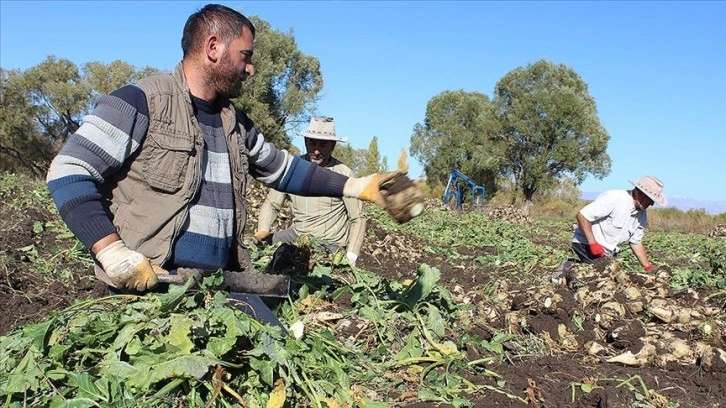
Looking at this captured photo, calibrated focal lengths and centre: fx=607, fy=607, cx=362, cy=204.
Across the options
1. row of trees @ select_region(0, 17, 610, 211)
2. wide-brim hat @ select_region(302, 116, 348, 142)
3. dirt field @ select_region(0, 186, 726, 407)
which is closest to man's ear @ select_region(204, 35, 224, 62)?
dirt field @ select_region(0, 186, 726, 407)

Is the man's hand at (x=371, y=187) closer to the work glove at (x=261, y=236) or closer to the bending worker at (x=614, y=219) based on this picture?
the work glove at (x=261, y=236)

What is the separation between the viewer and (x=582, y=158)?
126 feet

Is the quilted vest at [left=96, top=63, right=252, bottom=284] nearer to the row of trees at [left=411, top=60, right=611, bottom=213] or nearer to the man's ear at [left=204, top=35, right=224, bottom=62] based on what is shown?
the man's ear at [left=204, top=35, right=224, bottom=62]

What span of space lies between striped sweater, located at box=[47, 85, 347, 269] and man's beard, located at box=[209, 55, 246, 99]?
100 millimetres

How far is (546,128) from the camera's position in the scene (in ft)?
125

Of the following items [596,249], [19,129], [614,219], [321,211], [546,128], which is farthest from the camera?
[546,128]

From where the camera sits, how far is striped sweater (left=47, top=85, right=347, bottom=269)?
2.38 meters

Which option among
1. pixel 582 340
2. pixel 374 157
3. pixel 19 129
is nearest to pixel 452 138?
pixel 374 157

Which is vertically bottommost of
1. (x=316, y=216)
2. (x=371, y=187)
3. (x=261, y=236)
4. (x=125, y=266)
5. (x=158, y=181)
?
(x=261, y=236)

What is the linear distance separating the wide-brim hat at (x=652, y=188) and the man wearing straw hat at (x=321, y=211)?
3.13 meters

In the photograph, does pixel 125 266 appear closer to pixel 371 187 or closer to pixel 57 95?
pixel 371 187

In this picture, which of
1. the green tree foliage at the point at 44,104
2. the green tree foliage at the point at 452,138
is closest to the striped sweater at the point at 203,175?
the green tree foliage at the point at 44,104

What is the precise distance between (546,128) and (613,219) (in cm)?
3310

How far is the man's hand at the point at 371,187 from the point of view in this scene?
3156 mm
